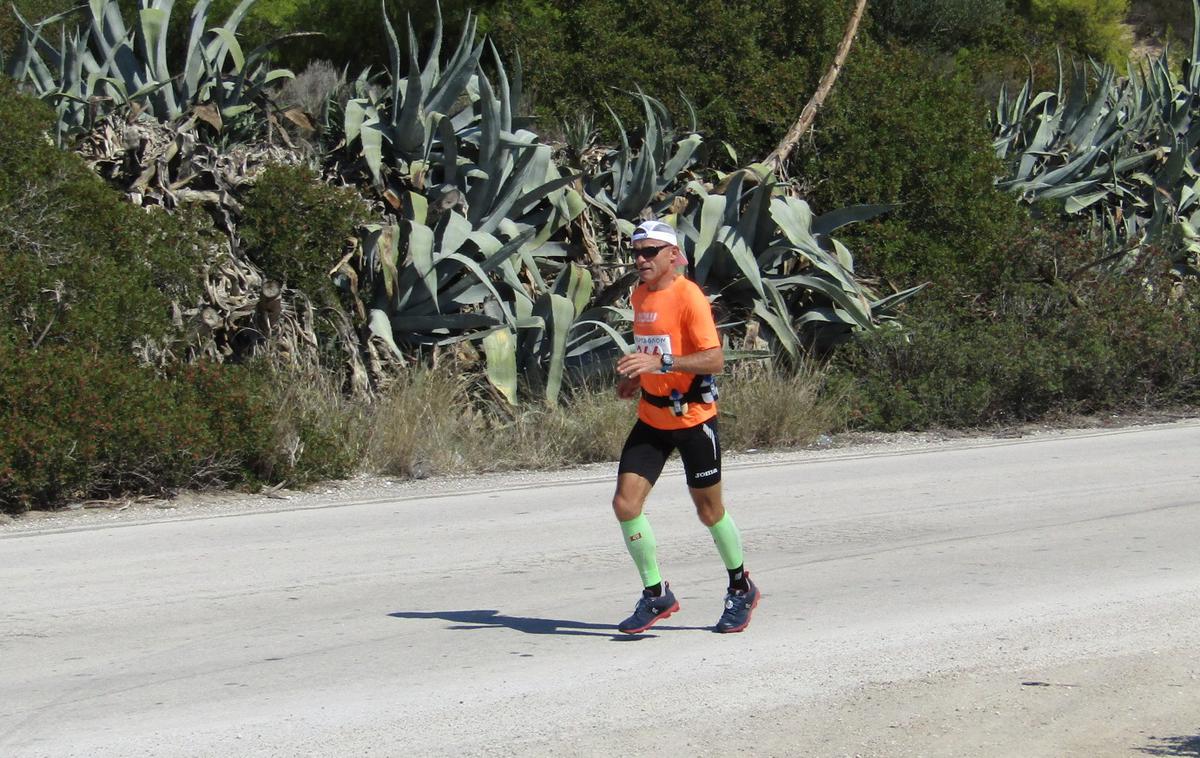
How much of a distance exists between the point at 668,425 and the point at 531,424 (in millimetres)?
6693

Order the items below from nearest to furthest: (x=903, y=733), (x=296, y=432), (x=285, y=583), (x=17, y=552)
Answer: (x=903, y=733) → (x=285, y=583) → (x=17, y=552) → (x=296, y=432)

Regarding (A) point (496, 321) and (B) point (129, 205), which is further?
(A) point (496, 321)

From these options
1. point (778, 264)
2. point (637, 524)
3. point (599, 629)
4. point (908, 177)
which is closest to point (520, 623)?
Result: point (599, 629)

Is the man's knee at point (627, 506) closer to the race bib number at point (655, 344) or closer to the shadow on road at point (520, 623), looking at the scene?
the shadow on road at point (520, 623)

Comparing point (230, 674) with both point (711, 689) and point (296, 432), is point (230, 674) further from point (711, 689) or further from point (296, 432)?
point (296, 432)

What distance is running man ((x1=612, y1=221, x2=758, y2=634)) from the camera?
7.22 meters

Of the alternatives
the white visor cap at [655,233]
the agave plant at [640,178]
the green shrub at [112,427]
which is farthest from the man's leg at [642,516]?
the agave plant at [640,178]

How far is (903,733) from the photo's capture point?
18.9 feet

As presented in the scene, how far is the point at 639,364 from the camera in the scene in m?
6.94

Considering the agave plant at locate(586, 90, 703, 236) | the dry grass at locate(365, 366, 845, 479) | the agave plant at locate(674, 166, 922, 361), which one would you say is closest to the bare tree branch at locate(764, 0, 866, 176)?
the agave plant at locate(674, 166, 922, 361)

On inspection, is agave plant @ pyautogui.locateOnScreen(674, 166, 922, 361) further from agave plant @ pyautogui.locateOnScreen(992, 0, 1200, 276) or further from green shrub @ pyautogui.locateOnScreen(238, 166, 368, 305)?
agave plant @ pyautogui.locateOnScreen(992, 0, 1200, 276)

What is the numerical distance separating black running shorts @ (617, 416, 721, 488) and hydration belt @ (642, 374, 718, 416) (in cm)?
11

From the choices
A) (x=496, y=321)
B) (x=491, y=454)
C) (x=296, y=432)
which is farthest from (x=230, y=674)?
(x=496, y=321)

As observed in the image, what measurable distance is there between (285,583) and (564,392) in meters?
6.63
